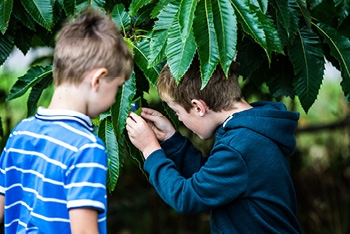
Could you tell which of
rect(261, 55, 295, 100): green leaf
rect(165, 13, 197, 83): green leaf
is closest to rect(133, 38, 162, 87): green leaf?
rect(165, 13, 197, 83): green leaf

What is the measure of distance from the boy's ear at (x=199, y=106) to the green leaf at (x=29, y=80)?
593 mm

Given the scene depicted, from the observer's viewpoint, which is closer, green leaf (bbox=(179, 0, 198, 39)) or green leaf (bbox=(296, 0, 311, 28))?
green leaf (bbox=(179, 0, 198, 39))

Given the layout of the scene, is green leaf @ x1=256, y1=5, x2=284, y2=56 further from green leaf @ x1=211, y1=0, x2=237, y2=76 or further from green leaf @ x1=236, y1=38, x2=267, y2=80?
green leaf @ x1=236, y1=38, x2=267, y2=80

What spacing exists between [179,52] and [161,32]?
0.43ft

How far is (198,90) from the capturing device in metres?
2.28

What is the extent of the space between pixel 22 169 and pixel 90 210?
264 millimetres

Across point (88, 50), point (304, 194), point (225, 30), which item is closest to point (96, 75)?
point (88, 50)

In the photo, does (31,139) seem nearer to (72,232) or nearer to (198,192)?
(72,232)

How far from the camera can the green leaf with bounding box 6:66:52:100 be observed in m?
2.40

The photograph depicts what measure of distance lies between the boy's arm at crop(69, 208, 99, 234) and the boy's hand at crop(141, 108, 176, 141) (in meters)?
0.86

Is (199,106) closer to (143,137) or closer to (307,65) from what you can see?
(143,137)

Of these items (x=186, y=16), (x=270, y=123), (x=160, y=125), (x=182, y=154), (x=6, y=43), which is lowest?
(x=182, y=154)

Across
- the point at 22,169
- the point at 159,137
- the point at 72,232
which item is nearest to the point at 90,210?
the point at 72,232

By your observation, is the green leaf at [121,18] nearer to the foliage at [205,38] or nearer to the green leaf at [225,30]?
the foliage at [205,38]
